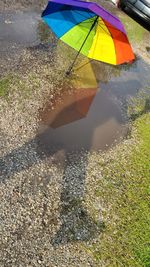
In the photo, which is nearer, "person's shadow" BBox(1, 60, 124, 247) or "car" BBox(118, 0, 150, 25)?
"person's shadow" BBox(1, 60, 124, 247)

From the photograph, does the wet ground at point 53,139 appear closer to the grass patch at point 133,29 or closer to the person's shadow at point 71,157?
the person's shadow at point 71,157

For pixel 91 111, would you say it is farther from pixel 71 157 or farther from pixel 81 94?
pixel 71 157

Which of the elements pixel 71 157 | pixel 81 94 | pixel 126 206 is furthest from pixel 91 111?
pixel 126 206

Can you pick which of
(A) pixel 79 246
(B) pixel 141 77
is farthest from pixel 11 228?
(B) pixel 141 77

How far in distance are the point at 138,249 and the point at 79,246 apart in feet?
5.90

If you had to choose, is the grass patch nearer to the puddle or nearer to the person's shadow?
the puddle

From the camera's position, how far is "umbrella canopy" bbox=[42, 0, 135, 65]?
441 inches

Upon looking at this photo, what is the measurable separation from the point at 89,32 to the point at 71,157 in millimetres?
4710

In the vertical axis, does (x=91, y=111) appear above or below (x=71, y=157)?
above

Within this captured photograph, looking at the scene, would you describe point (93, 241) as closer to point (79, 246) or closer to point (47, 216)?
point (79, 246)

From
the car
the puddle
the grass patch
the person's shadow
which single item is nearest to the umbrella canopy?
the puddle

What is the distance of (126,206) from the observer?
1030 centimetres

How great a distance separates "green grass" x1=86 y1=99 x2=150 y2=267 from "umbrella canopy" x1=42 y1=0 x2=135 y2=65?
3413 millimetres

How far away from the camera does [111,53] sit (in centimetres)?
1145
